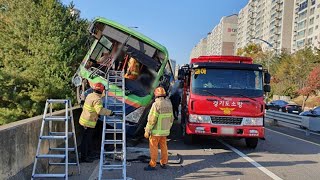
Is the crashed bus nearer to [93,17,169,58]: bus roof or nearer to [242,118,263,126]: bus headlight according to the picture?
[93,17,169,58]: bus roof

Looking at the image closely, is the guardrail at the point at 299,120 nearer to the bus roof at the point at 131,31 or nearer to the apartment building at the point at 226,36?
the bus roof at the point at 131,31

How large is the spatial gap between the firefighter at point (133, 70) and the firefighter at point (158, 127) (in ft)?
10.4

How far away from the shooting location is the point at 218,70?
11672 millimetres

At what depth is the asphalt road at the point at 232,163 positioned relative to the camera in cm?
807

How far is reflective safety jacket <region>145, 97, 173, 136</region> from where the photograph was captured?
847 cm

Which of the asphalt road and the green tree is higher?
the green tree

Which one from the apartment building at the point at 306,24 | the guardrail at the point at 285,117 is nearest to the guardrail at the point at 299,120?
the guardrail at the point at 285,117

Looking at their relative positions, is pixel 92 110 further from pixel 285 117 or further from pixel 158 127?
pixel 285 117

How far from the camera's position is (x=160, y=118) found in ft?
28.1

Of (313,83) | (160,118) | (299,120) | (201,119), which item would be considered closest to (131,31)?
(201,119)

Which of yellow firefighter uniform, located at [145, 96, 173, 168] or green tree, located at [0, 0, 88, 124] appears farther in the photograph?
green tree, located at [0, 0, 88, 124]

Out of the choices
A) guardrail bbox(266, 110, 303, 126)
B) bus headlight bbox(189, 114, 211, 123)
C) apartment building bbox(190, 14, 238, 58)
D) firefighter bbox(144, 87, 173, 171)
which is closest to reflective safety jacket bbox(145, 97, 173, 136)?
firefighter bbox(144, 87, 173, 171)

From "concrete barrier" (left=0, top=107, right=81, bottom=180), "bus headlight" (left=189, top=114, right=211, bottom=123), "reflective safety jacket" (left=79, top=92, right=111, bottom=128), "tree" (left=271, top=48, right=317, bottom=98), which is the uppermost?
"tree" (left=271, top=48, right=317, bottom=98)

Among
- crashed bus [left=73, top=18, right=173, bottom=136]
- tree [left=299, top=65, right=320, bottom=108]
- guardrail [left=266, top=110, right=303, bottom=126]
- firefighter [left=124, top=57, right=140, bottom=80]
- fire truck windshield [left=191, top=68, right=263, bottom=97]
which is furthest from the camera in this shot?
tree [left=299, top=65, right=320, bottom=108]
